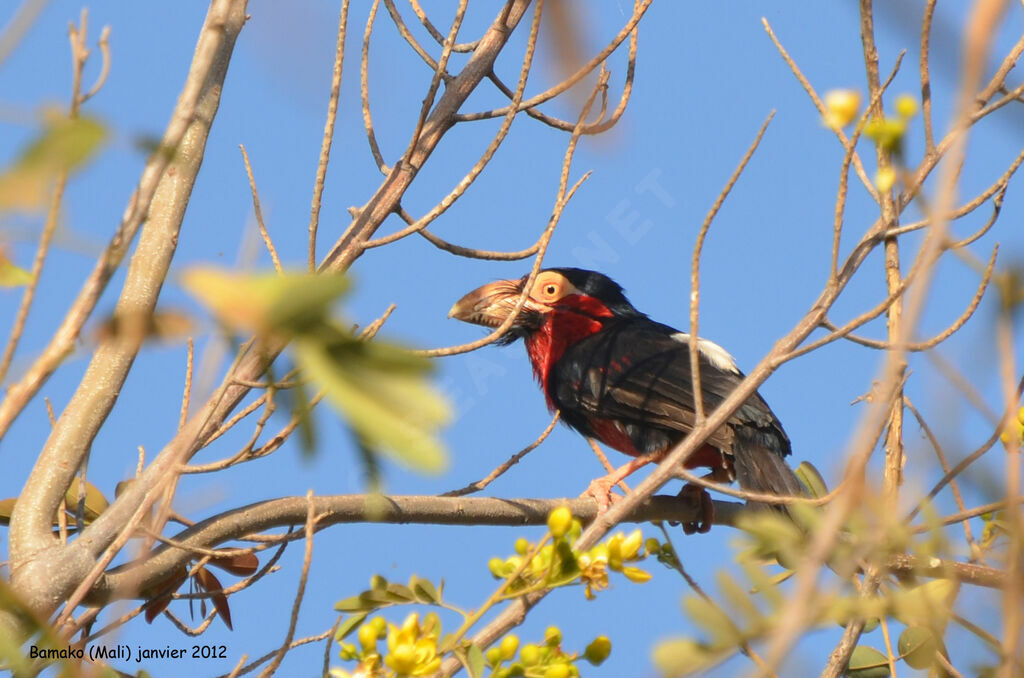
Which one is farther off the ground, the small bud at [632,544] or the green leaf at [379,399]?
the small bud at [632,544]

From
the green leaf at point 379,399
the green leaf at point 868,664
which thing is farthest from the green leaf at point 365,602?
the green leaf at point 868,664

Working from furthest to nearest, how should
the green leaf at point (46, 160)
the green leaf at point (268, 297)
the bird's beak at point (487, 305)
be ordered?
the bird's beak at point (487, 305), the green leaf at point (46, 160), the green leaf at point (268, 297)

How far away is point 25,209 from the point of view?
935mm

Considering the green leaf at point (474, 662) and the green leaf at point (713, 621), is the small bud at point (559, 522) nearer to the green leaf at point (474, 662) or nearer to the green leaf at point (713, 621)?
the green leaf at point (474, 662)

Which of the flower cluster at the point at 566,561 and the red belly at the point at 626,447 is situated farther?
the red belly at the point at 626,447

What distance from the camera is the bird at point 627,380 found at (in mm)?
4500

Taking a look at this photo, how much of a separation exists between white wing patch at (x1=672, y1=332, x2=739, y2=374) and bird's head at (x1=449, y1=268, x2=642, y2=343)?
18.5 inches

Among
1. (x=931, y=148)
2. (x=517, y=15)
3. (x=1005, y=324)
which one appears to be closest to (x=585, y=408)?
(x=517, y=15)

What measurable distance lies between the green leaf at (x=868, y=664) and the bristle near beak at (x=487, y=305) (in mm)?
2844

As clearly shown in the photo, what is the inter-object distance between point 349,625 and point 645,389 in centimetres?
285

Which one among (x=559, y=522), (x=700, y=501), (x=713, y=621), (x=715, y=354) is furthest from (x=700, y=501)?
(x=713, y=621)

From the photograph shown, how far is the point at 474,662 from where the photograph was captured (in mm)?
1845

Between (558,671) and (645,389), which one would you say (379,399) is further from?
(645,389)

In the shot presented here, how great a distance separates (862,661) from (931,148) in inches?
61.3
